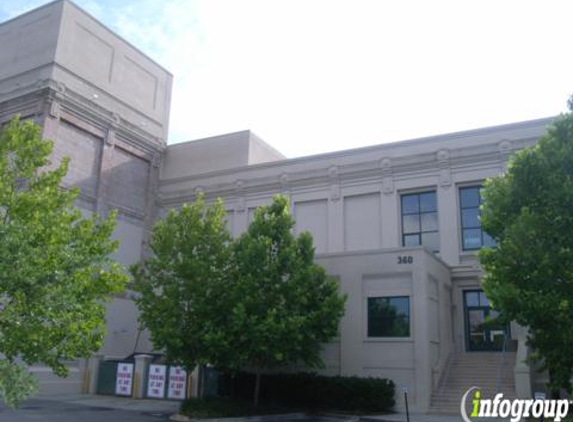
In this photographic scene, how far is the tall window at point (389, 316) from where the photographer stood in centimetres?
2634

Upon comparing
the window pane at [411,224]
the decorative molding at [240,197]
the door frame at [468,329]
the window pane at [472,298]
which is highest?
the decorative molding at [240,197]

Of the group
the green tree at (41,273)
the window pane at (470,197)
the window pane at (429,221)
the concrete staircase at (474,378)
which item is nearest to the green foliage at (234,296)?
the concrete staircase at (474,378)

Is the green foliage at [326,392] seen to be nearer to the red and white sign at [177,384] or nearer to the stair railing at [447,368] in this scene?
the stair railing at [447,368]

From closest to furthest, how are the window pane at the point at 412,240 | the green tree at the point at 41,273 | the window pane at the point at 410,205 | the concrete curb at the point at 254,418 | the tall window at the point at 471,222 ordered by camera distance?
the green tree at the point at 41,273 → the concrete curb at the point at 254,418 → the tall window at the point at 471,222 → the window pane at the point at 412,240 → the window pane at the point at 410,205

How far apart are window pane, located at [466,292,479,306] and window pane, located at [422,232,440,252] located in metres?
3.01

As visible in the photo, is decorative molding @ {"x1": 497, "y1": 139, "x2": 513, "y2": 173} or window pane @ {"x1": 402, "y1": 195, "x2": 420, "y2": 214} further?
window pane @ {"x1": 402, "y1": 195, "x2": 420, "y2": 214}

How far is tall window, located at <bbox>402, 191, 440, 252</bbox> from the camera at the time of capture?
107 feet

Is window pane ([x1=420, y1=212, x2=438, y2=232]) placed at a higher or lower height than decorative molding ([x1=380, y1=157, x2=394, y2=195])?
lower

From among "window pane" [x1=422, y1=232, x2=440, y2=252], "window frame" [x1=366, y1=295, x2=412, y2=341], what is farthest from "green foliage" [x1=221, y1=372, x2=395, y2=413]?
"window pane" [x1=422, y1=232, x2=440, y2=252]

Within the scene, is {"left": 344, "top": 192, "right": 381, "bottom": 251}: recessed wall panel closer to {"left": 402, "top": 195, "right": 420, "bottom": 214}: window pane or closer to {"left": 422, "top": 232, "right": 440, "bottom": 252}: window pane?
{"left": 402, "top": 195, "right": 420, "bottom": 214}: window pane

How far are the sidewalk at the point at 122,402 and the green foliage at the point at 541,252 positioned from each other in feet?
49.7

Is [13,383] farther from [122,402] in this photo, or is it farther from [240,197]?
[240,197]

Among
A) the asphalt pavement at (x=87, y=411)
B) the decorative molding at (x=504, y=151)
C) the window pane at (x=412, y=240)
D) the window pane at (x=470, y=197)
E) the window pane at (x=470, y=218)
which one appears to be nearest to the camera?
the asphalt pavement at (x=87, y=411)

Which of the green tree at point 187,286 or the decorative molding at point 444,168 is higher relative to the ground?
the decorative molding at point 444,168
